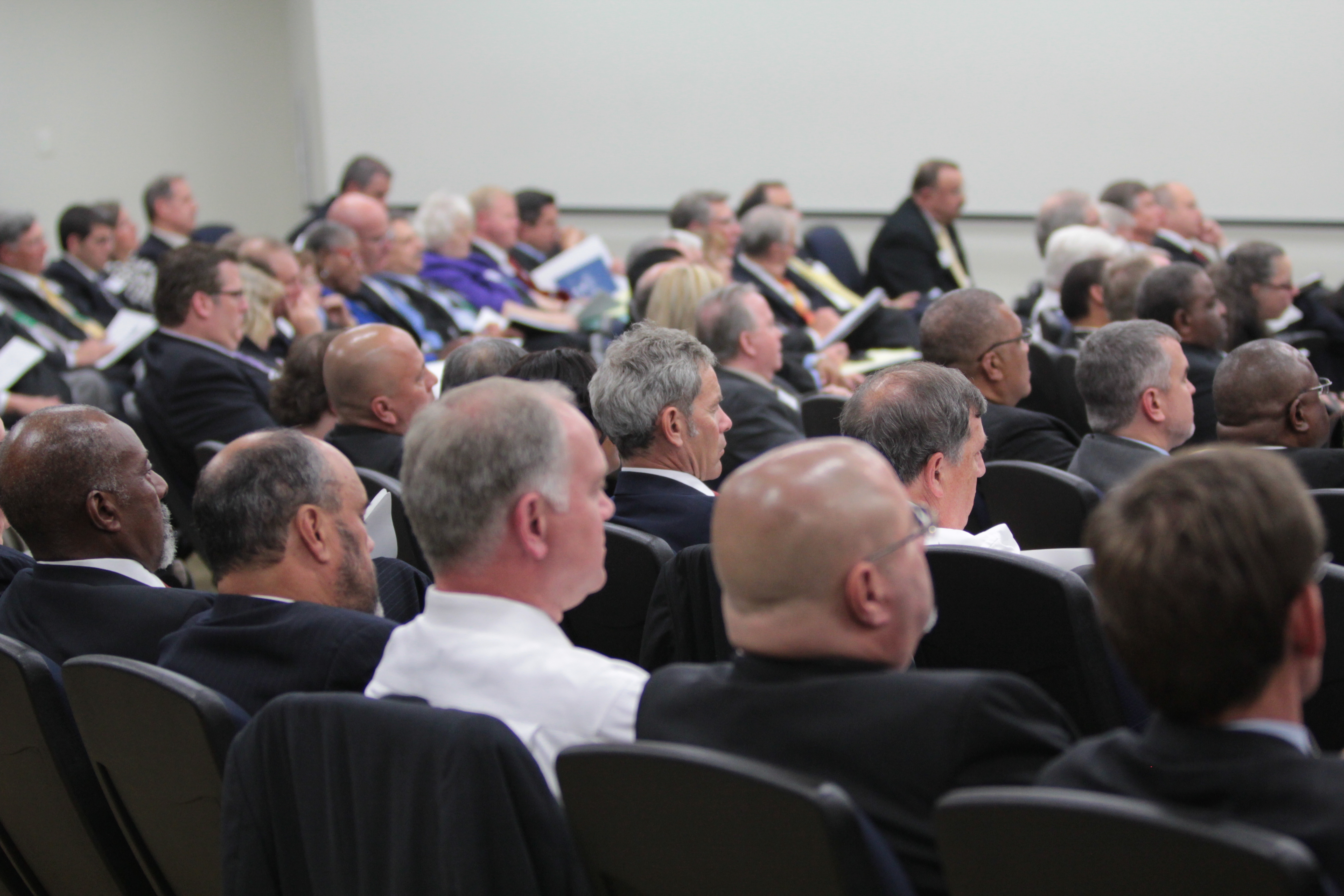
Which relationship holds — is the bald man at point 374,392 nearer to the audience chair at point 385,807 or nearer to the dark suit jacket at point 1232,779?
the audience chair at point 385,807

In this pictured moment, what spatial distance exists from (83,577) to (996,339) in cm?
239

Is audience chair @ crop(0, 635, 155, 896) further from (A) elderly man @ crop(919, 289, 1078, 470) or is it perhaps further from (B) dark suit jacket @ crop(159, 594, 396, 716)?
(A) elderly man @ crop(919, 289, 1078, 470)

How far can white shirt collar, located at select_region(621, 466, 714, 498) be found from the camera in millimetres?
2680

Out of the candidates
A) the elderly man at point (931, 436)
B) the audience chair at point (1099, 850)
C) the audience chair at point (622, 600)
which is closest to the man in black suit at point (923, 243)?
the elderly man at point (931, 436)

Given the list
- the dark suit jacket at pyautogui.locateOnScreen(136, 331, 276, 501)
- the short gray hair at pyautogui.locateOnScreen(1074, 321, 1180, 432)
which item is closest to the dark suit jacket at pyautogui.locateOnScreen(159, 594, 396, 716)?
the short gray hair at pyautogui.locateOnScreen(1074, 321, 1180, 432)

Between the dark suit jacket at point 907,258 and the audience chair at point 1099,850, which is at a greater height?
the audience chair at point 1099,850

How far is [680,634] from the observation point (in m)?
2.25

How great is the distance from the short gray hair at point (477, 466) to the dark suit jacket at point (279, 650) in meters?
0.25

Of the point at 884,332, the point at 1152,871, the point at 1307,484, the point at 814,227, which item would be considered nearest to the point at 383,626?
the point at 1152,871

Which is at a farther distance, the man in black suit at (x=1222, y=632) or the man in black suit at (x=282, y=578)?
the man in black suit at (x=282, y=578)

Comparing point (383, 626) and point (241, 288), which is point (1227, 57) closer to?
point (241, 288)

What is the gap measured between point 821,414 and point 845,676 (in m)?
3.00

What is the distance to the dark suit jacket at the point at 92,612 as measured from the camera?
81.7 inches

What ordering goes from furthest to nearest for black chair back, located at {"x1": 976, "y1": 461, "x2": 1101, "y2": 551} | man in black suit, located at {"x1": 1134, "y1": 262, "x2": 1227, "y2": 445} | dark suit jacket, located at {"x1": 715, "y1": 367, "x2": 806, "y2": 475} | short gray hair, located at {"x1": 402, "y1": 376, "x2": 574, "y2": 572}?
man in black suit, located at {"x1": 1134, "y1": 262, "x2": 1227, "y2": 445} → dark suit jacket, located at {"x1": 715, "y1": 367, "x2": 806, "y2": 475} → black chair back, located at {"x1": 976, "y1": 461, "x2": 1101, "y2": 551} → short gray hair, located at {"x1": 402, "y1": 376, "x2": 574, "y2": 572}
